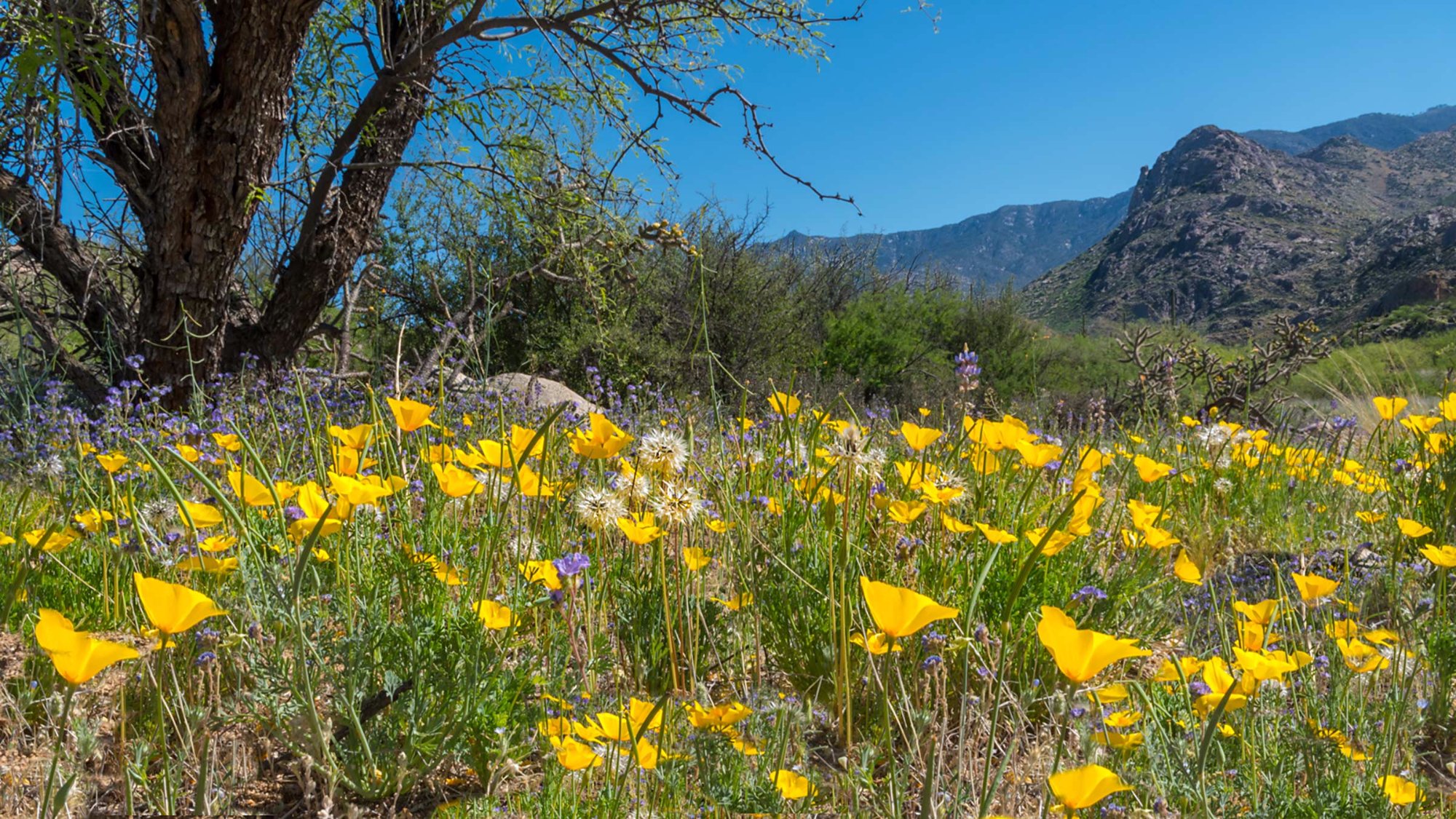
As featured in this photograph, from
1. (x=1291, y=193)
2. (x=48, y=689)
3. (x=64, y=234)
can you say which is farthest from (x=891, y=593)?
(x=1291, y=193)

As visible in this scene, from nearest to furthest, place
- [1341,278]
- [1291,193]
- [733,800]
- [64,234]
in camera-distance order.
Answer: [733,800] < [64,234] < [1341,278] < [1291,193]

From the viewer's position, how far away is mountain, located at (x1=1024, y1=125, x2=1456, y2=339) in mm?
47438

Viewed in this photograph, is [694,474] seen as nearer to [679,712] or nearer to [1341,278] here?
[679,712]

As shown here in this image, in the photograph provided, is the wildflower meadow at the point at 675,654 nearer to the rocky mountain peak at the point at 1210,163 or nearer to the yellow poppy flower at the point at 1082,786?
the yellow poppy flower at the point at 1082,786

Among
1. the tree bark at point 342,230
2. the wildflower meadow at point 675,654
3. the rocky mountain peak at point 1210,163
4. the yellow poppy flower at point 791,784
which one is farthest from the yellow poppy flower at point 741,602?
the rocky mountain peak at point 1210,163

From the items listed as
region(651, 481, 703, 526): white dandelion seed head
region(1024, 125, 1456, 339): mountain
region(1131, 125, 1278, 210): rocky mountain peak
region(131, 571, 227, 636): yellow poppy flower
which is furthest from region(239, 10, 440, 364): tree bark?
region(1131, 125, 1278, 210): rocky mountain peak

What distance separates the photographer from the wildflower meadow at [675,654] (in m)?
1.27

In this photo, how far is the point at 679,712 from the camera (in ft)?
5.08

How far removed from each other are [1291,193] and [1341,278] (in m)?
30.8

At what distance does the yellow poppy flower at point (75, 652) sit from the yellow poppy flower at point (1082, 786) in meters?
0.93

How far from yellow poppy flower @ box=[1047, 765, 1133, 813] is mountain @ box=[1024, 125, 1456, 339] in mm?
38953

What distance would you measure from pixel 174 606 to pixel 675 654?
1188 millimetres

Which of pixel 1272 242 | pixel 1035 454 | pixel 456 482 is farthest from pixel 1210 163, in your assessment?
pixel 456 482

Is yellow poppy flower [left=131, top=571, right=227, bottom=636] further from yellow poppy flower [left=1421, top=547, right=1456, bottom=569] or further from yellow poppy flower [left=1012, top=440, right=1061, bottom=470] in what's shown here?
yellow poppy flower [left=1421, top=547, right=1456, bottom=569]
